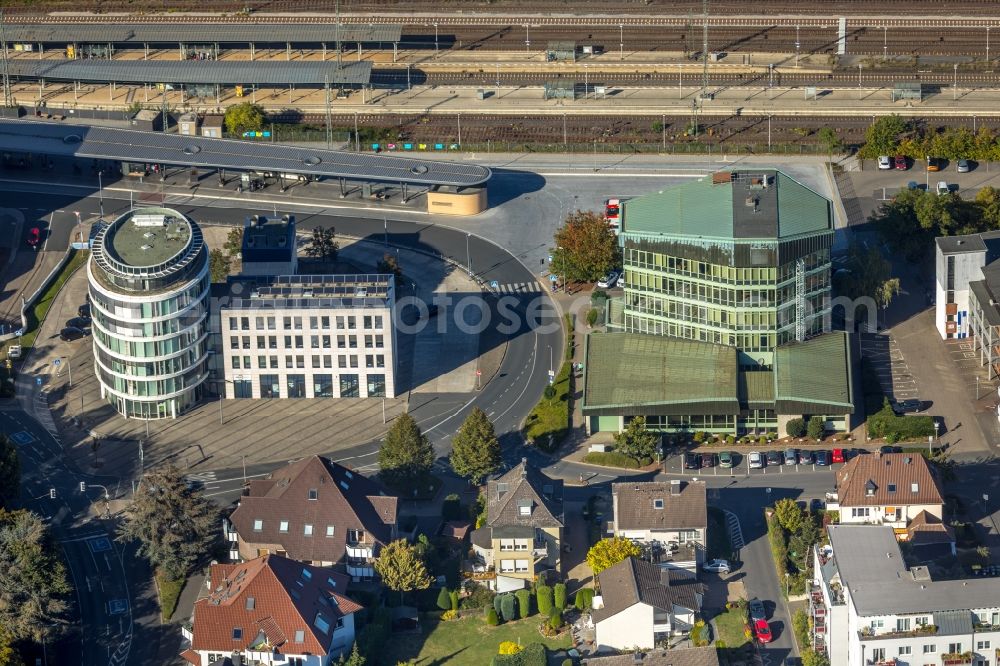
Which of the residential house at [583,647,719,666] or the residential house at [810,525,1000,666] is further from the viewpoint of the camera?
the residential house at [583,647,719,666]

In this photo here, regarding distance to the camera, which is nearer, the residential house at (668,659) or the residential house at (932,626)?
the residential house at (932,626)

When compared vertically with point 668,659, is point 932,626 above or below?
above

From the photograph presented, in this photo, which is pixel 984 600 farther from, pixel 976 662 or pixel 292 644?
pixel 292 644

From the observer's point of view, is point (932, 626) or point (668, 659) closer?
point (932, 626)

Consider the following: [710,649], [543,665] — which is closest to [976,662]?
[710,649]

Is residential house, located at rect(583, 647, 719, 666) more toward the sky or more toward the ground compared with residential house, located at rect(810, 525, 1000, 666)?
more toward the ground

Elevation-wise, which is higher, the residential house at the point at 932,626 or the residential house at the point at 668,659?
the residential house at the point at 932,626
